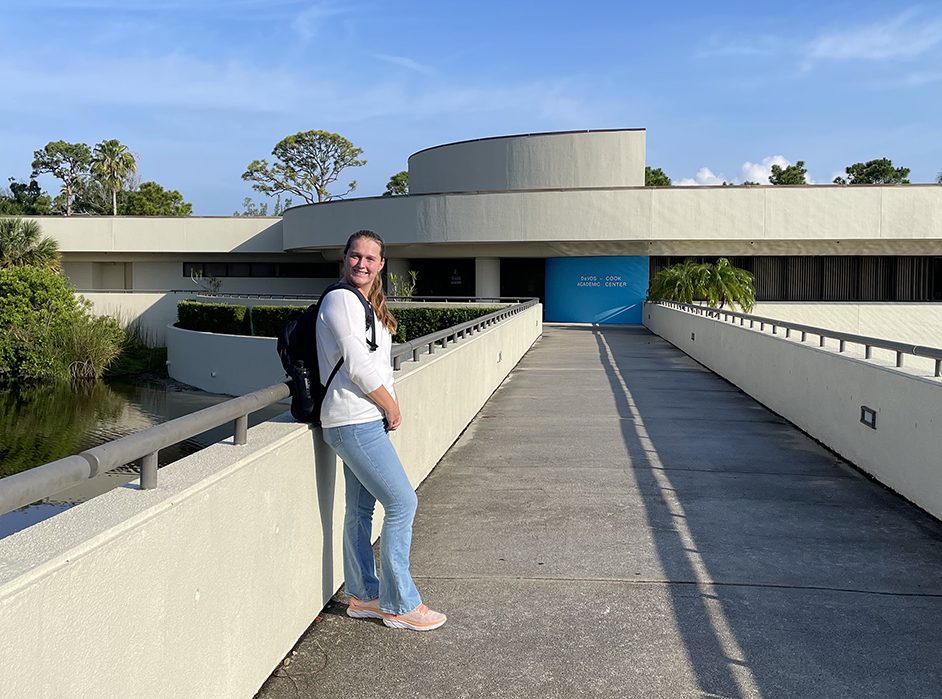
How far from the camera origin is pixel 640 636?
441 cm

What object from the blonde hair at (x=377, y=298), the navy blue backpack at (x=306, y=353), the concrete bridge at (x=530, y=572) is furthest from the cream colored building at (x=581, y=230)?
the navy blue backpack at (x=306, y=353)

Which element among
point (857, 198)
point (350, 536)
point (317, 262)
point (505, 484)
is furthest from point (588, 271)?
point (350, 536)

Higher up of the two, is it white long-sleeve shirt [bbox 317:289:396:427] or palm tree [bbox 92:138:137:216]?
palm tree [bbox 92:138:137:216]

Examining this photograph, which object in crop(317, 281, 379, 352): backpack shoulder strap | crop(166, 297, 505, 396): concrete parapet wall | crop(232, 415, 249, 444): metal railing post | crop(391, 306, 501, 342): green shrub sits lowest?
crop(166, 297, 505, 396): concrete parapet wall

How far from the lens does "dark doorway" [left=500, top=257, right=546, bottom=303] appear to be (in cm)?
4322

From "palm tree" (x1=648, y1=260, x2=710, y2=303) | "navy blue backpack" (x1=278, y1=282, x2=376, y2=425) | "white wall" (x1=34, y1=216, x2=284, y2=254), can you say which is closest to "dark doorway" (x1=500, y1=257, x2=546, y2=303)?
"palm tree" (x1=648, y1=260, x2=710, y2=303)

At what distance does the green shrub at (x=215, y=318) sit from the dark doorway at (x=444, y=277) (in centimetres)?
1144

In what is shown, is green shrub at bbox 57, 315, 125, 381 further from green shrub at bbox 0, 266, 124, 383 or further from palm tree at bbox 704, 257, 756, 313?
palm tree at bbox 704, 257, 756, 313

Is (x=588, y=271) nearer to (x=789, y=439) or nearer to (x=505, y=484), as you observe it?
(x=789, y=439)

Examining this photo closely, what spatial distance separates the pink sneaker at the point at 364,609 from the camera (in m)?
4.59

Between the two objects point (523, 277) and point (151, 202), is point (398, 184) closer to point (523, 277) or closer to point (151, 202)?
point (151, 202)

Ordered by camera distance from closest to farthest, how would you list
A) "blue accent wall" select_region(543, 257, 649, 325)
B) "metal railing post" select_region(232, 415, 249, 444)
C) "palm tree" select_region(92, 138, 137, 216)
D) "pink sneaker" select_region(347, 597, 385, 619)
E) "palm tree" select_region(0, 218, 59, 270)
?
"metal railing post" select_region(232, 415, 249, 444), "pink sneaker" select_region(347, 597, 385, 619), "blue accent wall" select_region(543, 257, 649, 325), "palm tree" select_region(0, 218, 59, 270), "palm tree" select_region(92, 138, 137, 216)

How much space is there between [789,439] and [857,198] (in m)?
30.3

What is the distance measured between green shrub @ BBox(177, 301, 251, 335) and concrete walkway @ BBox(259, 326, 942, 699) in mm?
A: 26373
